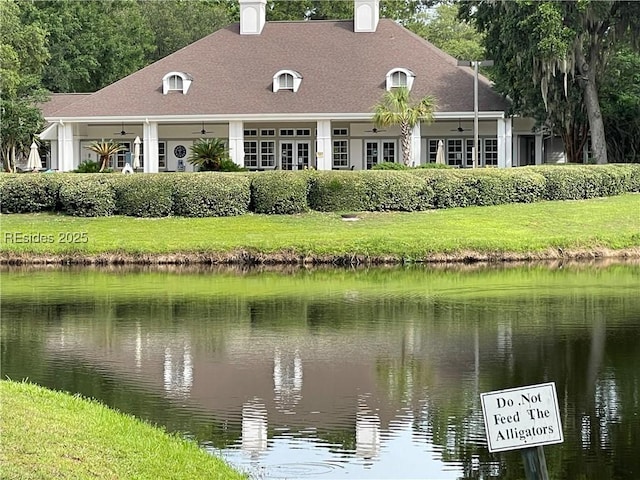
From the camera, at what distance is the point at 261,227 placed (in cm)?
3622

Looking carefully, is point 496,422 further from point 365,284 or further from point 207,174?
point 207,174

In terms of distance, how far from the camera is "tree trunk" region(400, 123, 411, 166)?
4656cm

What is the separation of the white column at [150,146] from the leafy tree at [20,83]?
8602mm

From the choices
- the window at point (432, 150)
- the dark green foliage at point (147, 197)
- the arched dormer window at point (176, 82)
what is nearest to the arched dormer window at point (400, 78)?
the window at point (432, 150)

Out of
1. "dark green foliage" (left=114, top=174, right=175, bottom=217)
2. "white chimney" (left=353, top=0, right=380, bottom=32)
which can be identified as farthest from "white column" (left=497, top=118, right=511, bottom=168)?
"dark green foliage" (left=114, top=174, right=175, bottom=217)

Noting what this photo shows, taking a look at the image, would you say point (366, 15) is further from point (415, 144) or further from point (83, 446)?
point (83, 446)

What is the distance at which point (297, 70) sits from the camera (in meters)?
52.3

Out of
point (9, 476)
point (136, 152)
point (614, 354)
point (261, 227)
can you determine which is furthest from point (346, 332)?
point (136, 152)

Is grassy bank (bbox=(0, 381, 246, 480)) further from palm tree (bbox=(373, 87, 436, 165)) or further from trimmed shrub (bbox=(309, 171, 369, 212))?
palm tree (bbox=(373, 87, 436, 165))

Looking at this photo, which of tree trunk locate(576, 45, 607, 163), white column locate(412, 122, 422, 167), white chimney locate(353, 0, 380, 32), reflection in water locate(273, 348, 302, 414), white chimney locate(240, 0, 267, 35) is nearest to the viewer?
reflection in water locate(273, 348, 302, 414)

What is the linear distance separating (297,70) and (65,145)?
10469 millimetres

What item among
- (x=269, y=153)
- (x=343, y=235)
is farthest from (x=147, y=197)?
(x=269, y=153)

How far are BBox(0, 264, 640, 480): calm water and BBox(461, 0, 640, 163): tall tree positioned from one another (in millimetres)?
16156

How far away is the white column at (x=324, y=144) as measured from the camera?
49781 mm
